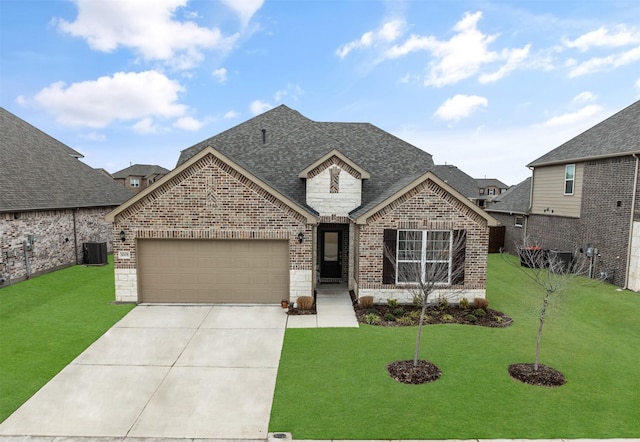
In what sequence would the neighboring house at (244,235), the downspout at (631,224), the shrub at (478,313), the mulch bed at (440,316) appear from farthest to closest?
the downspout at (631,224) < the neighboring house at (244,235) < the shrub at (478,313) < the mulch bed at (440,316)

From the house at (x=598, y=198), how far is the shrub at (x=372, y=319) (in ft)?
39.8

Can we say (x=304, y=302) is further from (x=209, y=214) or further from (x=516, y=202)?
(x=516, y=202)

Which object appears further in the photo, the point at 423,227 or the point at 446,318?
the point at 423,227

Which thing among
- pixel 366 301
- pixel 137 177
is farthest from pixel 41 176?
pixel 137 177

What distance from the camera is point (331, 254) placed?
15.9m

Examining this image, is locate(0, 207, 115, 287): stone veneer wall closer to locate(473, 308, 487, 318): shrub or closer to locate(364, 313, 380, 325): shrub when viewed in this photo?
locate(364, 313, 380, 325): shrub

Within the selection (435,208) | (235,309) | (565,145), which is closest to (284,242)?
(235,309)

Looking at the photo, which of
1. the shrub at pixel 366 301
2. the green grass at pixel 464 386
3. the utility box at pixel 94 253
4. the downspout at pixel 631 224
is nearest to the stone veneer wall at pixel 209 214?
the shrub at pixel 366 301

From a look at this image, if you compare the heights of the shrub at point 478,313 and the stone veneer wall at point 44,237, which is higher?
the stone veneer wall at point 44,237

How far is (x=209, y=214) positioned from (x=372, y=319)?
21.3 feet

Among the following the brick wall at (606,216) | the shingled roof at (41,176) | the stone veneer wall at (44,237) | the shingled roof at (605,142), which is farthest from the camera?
the shingled roof at (41,176)

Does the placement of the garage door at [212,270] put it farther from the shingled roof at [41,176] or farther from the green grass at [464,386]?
the shingled roof at [41,176]

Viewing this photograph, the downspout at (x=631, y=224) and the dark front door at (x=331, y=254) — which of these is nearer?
the downspout at (x=631, y=224)

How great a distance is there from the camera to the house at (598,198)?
15016mm
